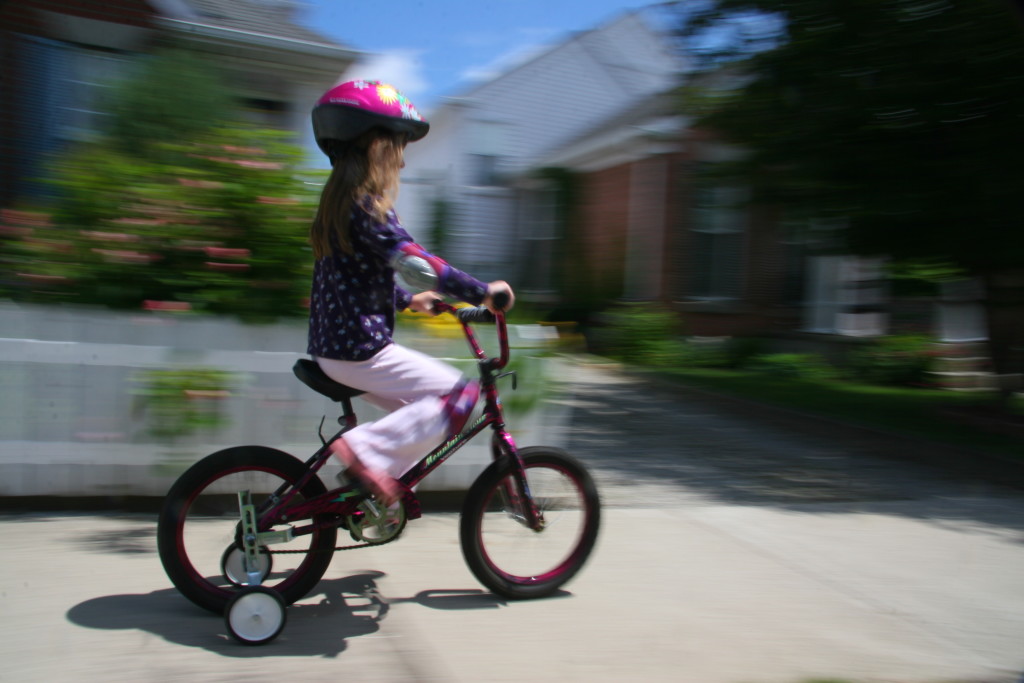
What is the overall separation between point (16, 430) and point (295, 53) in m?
5.64

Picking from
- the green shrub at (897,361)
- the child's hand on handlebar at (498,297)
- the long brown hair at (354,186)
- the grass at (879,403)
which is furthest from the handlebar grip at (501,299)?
the green shrub at (897,361)

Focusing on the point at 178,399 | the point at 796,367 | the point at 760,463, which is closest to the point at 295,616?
the point at 178,399

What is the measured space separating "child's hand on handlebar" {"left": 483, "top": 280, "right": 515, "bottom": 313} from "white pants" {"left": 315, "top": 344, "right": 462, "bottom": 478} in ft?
1.23

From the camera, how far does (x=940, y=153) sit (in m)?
6.73

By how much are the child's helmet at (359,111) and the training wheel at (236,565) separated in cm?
163

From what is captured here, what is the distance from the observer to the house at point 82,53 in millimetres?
8047

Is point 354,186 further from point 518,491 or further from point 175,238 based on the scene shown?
point 175,238

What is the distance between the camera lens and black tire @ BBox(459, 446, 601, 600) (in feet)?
11.8

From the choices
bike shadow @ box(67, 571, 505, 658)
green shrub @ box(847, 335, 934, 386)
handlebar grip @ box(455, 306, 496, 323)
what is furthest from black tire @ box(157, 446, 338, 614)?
green shrub @ box(847, 335, 934, 386)

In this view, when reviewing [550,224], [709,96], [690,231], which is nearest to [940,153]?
[709,96]

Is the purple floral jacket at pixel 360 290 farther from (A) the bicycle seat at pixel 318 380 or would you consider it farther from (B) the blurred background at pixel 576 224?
(B) the blurred background at pixel 576 224

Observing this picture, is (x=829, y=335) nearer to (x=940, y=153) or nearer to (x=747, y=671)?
(x=940, y=153)

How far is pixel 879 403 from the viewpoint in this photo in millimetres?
9531

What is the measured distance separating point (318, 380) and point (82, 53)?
666 centimetres
